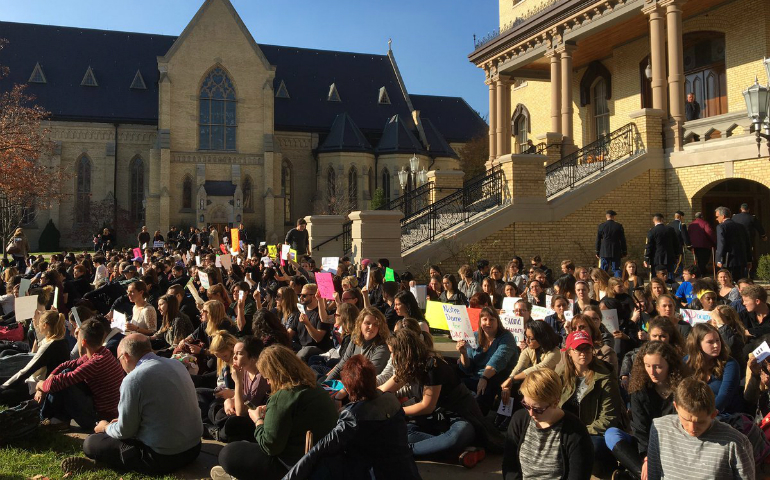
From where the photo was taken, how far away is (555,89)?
83.4 ft

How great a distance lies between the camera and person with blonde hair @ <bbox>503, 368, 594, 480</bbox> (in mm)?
4348

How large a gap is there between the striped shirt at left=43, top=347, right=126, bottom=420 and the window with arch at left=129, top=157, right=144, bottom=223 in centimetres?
4472

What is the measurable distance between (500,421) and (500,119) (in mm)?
23222

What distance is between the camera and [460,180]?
80.8 ft

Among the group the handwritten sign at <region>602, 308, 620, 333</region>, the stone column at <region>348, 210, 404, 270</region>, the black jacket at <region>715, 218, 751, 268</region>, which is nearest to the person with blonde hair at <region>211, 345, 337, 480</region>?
the handwritten sign at <region>602, 308, 620, 333</region>

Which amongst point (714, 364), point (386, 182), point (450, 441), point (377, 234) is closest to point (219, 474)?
point (450, 441)

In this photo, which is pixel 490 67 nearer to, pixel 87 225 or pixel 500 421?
pixel 500 421

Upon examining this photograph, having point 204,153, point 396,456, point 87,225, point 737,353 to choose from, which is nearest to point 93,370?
point 396,456

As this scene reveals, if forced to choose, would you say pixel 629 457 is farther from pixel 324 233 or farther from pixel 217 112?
pixel 217 112

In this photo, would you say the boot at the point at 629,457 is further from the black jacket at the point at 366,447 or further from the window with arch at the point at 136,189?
the window with arch at the point at 136,189

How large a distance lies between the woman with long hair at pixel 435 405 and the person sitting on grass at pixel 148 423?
171cm

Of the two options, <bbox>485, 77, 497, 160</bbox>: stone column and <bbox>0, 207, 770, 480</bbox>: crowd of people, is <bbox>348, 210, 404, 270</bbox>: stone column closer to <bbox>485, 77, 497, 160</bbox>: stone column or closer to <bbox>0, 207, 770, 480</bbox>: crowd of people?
<bbox>0, 207, 770, 480</bbox>: crowd of people

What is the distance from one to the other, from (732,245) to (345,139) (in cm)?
3992

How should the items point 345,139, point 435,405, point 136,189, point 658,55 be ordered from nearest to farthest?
point 435,405
point 658,55
point 136,189
point 345,139
